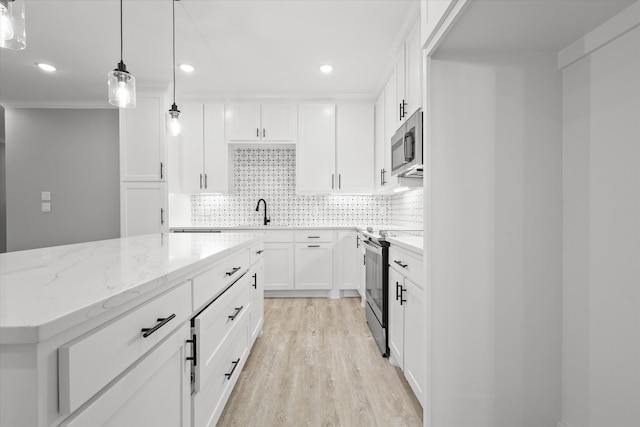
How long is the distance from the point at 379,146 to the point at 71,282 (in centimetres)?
349

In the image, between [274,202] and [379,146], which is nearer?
[379,146]

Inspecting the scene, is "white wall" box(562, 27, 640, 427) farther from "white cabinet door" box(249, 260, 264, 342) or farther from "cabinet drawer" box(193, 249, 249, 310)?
"white cabinet door" box(249, 260, 264, 342)

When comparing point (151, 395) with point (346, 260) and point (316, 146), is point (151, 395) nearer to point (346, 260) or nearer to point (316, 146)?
point (346, 260)

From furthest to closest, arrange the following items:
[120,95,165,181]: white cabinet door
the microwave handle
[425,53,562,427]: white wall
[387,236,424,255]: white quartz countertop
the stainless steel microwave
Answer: [120,95,165,181]: white cabinet door → the microwave handle → the stainless steel microwave → [387,236,424,255]: white quartz countertop → [425,53,562,427]: white wall

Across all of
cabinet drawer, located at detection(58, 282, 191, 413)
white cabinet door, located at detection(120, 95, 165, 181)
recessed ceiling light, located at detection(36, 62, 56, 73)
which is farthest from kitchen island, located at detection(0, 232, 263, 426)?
recessed ceiling light, located at detection(36, 62, 56, 73)

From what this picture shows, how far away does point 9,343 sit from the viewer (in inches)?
18.3

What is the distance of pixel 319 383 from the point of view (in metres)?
1.89

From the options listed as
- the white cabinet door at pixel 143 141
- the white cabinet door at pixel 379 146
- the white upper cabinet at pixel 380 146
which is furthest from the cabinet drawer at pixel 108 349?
the white cabinet door at pixel 143 141

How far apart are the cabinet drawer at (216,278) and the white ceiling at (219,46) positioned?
1895 mm

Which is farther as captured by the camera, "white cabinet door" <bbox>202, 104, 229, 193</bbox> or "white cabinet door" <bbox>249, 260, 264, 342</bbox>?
"white cabinet door" <bbox>202, 104, 229, 193</bbox>

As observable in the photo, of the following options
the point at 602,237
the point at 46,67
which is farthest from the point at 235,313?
the point at 46,67

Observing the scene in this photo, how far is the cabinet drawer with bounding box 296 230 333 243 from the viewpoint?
12.8ft

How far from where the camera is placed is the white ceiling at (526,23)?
0.99 meters

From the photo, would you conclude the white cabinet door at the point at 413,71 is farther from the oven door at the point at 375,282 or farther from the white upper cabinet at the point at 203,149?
the white upper cabinet at the point at 203,149
